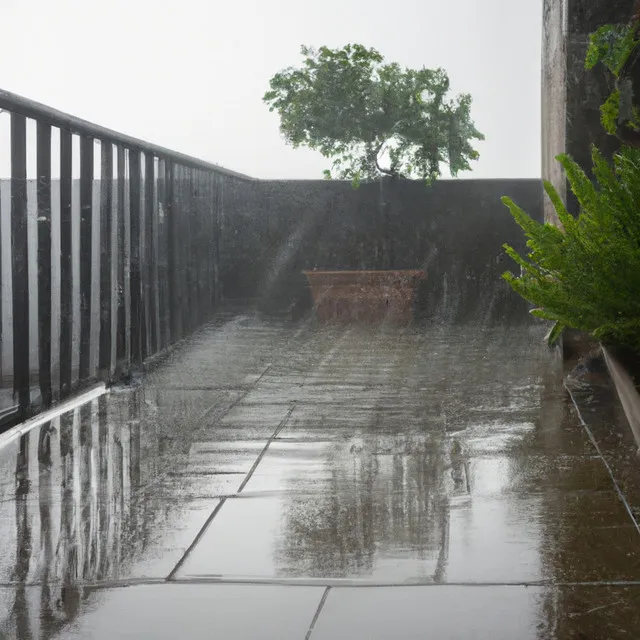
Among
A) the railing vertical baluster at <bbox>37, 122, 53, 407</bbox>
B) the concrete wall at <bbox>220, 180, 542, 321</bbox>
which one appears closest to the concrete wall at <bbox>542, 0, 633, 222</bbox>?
the railing vertical baluster at <bbox>37, 122, 53, 407</bbox>

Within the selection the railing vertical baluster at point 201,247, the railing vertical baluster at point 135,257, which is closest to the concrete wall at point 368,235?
the railing vertical baluster at point 201,247

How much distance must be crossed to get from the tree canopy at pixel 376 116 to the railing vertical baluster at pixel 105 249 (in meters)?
3.34

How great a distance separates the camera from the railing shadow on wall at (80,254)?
8.93 ft

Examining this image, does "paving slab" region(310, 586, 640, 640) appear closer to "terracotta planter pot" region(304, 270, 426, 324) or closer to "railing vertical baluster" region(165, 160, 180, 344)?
"railing vertical baluster" region(165, 160, 180, 344)

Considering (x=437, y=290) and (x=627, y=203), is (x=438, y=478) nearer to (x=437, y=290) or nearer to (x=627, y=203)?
(x=627, y=203)

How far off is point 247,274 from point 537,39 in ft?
9.06

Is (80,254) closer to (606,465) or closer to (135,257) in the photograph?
(135,257)

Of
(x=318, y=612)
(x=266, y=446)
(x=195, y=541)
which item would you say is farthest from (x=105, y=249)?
(x=318, y=612)

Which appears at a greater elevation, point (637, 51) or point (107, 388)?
point (637, 51)

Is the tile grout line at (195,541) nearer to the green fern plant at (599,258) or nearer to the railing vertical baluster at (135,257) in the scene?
the green fern plant at (599,258)

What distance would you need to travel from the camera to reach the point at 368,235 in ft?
22.5

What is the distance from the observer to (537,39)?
5289mm

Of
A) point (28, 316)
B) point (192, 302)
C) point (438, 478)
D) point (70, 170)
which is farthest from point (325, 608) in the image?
point (192, 302)

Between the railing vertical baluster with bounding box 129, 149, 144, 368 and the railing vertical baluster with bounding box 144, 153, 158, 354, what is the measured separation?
196mm
